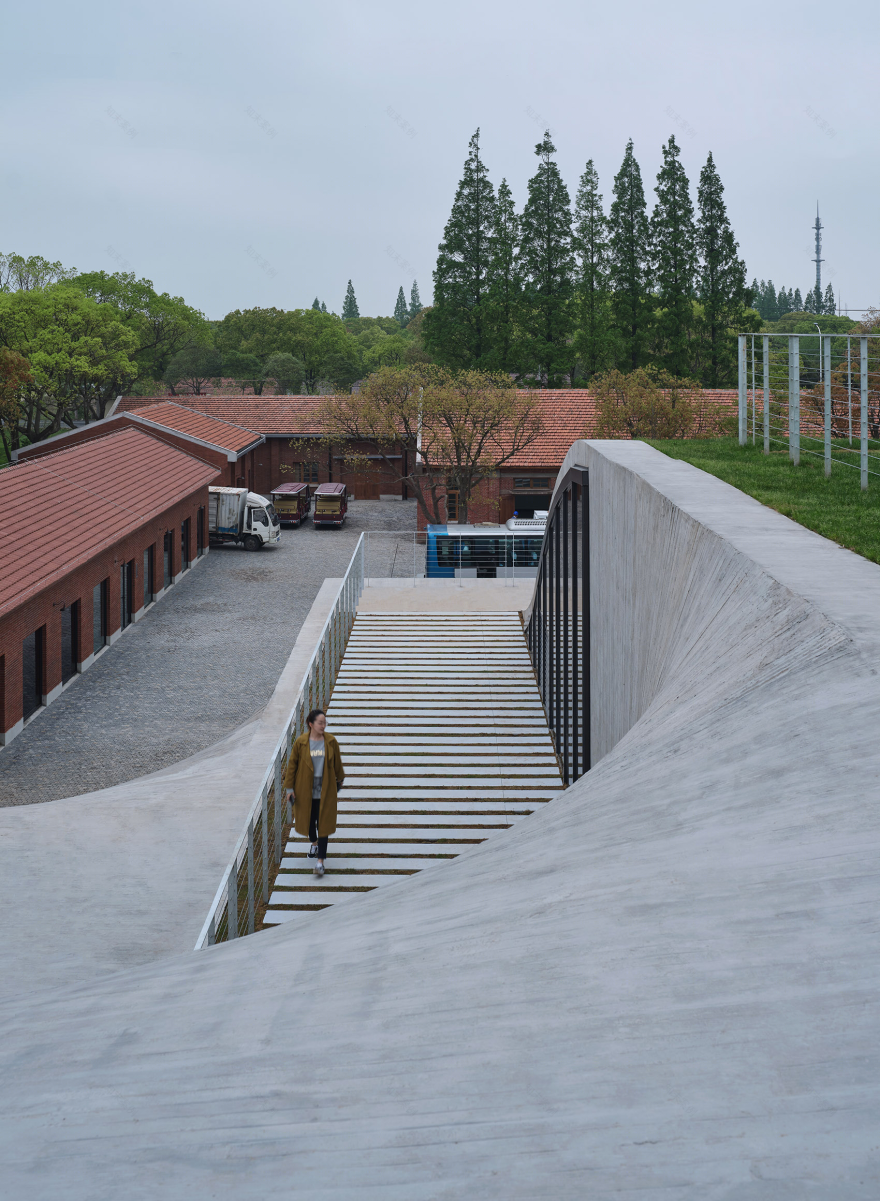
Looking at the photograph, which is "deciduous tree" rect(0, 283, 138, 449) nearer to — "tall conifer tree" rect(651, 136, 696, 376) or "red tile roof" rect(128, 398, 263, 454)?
"red tile roof" rect(128, 398, 263, 454)

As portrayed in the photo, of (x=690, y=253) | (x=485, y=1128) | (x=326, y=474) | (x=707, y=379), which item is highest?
(x=690, y=253)

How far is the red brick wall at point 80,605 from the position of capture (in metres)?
16.7

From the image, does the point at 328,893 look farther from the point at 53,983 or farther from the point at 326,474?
the point at 326,474

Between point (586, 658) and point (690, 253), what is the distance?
135 ft

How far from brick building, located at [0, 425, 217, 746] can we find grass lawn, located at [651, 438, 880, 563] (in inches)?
436

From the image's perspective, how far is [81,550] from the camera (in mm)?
20172

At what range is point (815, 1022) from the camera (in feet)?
7.19

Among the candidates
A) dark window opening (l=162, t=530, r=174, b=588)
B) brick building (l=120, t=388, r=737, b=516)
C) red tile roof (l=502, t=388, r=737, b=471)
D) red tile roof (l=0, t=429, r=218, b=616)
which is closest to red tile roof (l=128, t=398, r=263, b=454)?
brick building (l=120, t=388, r=737, b=516)

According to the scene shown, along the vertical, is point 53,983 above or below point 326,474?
below

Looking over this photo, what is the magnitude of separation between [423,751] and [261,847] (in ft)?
11.5

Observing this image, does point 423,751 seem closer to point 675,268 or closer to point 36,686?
point 36,686

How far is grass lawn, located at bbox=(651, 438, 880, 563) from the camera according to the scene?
6604mm

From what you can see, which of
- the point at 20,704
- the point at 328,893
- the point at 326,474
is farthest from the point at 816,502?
the point at 326,474

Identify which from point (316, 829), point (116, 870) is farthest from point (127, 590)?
point (316, 829)
